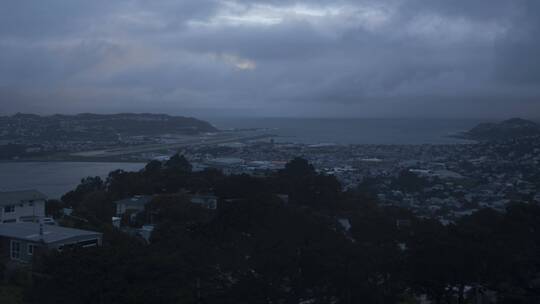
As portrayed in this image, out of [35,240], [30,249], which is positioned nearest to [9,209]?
[30,249]

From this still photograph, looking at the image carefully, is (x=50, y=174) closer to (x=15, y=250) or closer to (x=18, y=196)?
(x=18, y=196)

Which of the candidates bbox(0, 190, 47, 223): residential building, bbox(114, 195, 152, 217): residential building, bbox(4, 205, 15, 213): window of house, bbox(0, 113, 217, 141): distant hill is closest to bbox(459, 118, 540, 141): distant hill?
bbox(114, 195, 152, 217): residential building

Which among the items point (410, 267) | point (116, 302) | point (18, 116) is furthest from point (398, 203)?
point (18, 116)

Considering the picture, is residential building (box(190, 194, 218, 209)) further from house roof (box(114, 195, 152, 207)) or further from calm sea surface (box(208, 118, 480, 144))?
calm sea surface (box(208, 118, 480, 144))

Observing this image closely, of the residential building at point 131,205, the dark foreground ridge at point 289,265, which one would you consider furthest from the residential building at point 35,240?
the residential building at point 131,205

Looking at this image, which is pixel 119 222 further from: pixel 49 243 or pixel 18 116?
pixel 18 116

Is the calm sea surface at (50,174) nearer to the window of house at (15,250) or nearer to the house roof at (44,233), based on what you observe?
the house roof at (44,233)

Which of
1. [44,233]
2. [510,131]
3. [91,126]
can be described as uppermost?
[510,131]

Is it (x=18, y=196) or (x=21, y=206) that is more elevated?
(x=18, y=196)
